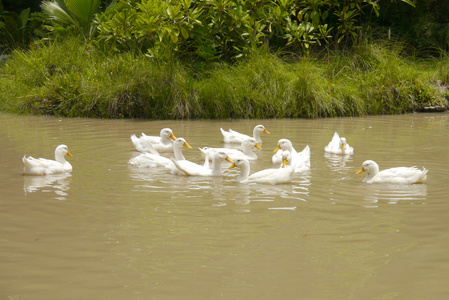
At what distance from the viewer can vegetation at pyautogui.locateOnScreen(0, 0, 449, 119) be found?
14391mm

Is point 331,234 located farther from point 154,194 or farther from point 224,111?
point 224,111

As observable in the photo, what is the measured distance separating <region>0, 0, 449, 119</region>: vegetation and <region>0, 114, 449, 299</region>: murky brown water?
219 inches

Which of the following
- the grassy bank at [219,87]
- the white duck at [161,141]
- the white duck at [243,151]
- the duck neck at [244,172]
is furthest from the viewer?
the grassy bank at [219,87]

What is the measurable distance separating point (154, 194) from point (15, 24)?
19.3m

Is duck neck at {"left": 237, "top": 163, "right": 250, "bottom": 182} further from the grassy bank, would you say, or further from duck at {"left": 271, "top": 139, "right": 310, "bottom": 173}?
the grassy bank

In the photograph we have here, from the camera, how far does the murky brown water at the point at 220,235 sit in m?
4.18

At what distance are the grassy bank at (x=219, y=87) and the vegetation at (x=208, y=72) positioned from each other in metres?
0.03

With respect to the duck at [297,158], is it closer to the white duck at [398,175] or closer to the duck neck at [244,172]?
the duck neck at [244,172]

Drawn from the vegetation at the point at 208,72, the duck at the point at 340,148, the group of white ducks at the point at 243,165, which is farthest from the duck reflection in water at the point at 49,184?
the vegetation at the point at 208,72

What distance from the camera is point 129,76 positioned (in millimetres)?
14672

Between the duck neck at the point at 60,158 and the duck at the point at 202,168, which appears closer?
the duck at the point at 202,168

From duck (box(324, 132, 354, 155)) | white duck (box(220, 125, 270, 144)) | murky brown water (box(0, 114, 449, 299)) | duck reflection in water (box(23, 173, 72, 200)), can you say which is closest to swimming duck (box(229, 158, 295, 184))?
murky brown water (box(0, 114, 449, 299))

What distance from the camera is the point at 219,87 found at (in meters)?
14.4

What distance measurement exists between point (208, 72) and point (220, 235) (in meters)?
10.8
